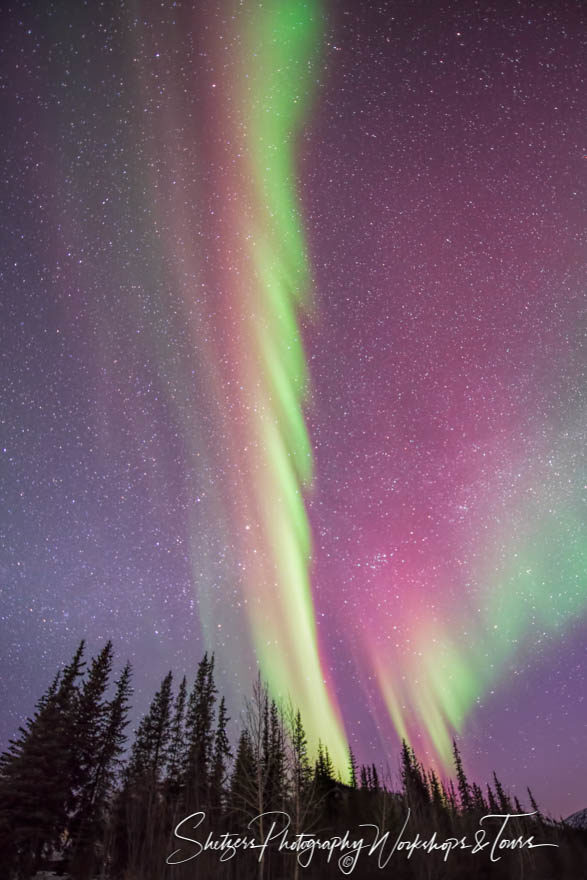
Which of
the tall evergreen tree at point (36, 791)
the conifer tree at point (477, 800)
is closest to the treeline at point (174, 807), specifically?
the tall evergreen tree at point (36, 791)

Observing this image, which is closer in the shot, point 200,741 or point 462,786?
point 200,741

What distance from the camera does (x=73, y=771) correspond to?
29812mm

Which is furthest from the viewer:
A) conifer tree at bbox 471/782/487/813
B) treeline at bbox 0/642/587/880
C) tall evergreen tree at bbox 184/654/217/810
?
conifer tree at bbox 471/782/487/813

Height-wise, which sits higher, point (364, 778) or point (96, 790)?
point (364, 778)

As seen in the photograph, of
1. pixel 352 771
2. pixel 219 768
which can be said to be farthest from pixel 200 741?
pixel 352 771

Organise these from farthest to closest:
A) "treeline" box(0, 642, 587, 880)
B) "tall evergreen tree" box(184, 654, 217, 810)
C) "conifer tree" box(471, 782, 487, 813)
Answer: "conifer tree" box(471, 782, 487, 813) < "tall evergreen tree" box(184, 654, 217, 810) < "treeline" box(0, 642, 587, 880)

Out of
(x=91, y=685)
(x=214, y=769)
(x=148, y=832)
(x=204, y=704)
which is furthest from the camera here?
(x=204, y=704)

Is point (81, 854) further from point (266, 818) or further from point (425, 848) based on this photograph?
point (425, 848)

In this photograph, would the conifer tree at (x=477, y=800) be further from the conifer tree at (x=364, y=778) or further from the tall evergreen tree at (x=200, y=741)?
the tall evergreen tree at (x=200, y=741)

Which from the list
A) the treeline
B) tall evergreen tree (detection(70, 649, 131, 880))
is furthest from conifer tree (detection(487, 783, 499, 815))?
tall evergreen tree (detection(70, 649, 131, 880))

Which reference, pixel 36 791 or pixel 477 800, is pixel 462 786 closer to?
pixel 477 800

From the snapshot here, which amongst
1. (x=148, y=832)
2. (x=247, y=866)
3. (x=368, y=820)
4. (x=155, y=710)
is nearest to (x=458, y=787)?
(x=368, y=820)

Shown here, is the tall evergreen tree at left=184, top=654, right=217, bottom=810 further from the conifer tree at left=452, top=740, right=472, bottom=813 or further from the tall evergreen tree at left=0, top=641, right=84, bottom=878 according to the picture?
the conifer tree at left=452, top=740, right=472, bottom=813

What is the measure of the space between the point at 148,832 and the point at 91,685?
41.3ft
